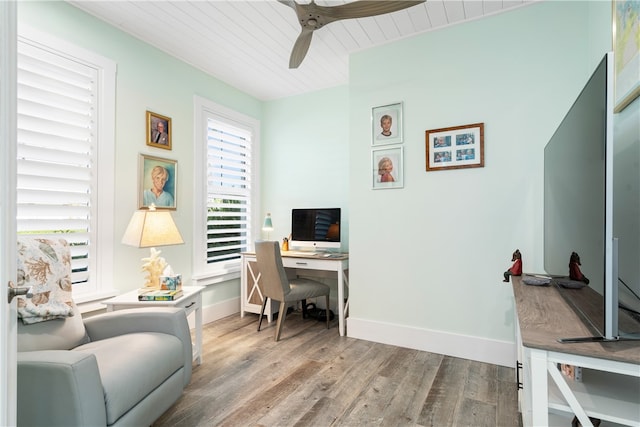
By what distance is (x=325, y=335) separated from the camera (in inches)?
120

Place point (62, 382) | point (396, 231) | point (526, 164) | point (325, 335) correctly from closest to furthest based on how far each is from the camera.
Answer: point (62, 382) → point (526, 164) → point (396, 231) → point (325, 335)

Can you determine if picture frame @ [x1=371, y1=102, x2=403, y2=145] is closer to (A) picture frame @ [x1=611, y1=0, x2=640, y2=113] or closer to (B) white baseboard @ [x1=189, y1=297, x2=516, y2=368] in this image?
(A) picture frame @ [x1=611, y1=0, x2=640, y2=113]

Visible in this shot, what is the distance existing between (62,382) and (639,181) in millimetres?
2357

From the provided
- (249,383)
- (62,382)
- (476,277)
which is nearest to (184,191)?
(249,383)

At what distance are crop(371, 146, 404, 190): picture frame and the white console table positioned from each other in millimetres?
1734

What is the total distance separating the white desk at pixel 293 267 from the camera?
307cm

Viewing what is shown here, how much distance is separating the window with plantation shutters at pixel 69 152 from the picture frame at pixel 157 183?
26cm

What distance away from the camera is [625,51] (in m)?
1.38

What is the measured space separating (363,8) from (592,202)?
1581mm

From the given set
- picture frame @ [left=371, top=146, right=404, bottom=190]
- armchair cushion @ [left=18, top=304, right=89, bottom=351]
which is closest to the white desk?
picture frame @ [left=371, top=146, right=404, bottom=190]

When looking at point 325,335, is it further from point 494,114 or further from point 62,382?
point 494,114

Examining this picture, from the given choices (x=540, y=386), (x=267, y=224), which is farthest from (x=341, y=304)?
(x=540, y=386)

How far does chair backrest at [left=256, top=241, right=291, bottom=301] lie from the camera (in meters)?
2.90

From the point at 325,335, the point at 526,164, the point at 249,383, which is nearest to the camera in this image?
the point at 249,383
